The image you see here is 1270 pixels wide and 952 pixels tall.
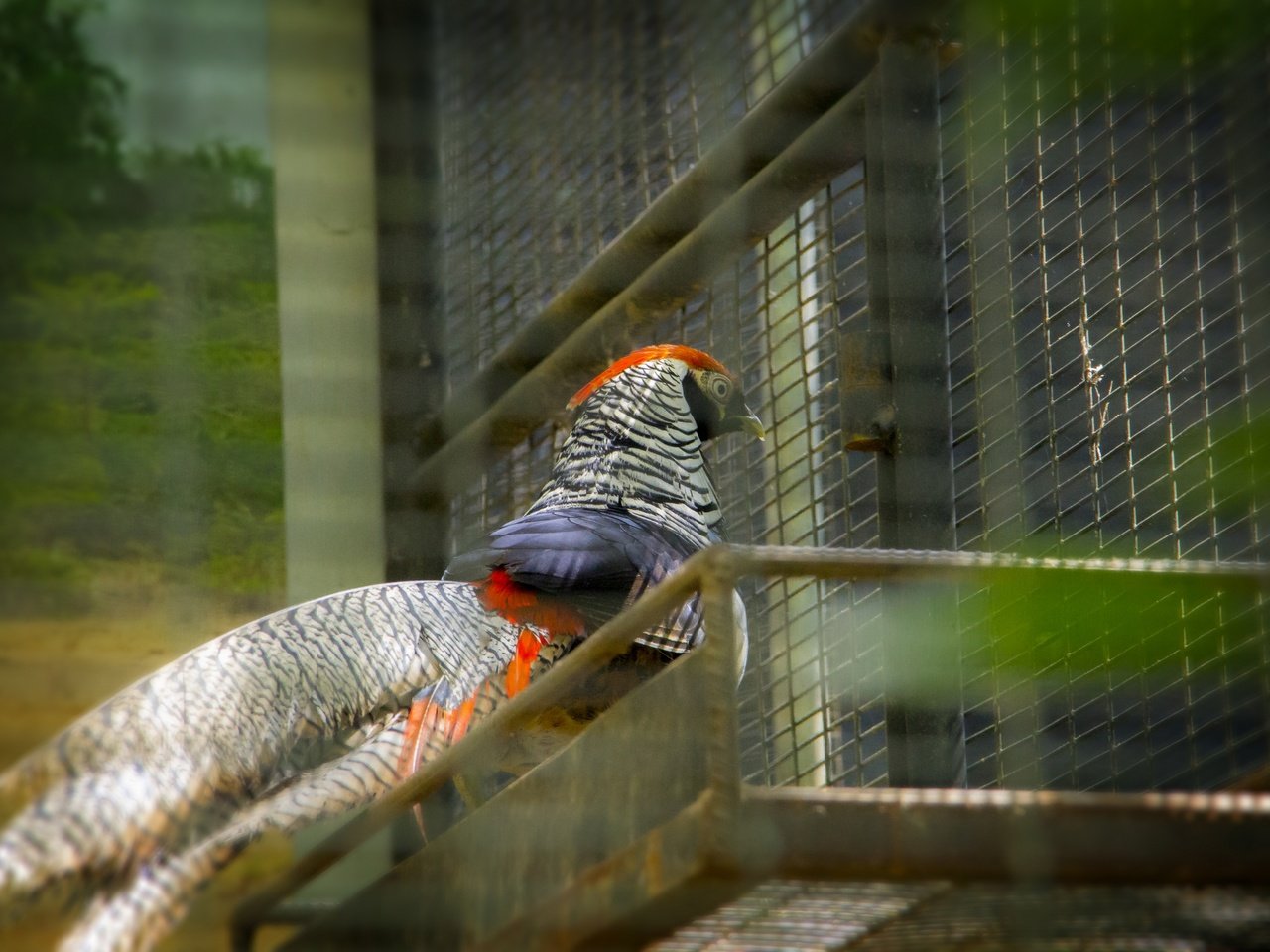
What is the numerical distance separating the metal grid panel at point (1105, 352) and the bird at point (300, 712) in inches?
14.6

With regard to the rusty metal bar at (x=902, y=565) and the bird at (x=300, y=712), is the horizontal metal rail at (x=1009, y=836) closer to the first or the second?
the rusty metal bar at (x=902, y=565)

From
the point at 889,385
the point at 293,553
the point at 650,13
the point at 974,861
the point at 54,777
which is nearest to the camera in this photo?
the point at 974,861

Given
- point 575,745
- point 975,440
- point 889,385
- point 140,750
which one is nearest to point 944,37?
point 889,385

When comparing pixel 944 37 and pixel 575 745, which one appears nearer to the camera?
pixel 575 745

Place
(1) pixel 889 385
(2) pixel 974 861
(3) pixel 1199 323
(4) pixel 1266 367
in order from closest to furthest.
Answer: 1. (2) pixel 974 861
2. (4) pixel 1266 367
3. (1) pixel 889 385
4. (3) pixel 1199 323

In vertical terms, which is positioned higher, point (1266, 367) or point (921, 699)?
point (1266, 367)

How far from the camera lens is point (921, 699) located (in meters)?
1.41

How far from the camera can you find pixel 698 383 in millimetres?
2064

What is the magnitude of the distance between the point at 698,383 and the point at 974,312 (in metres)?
0.77

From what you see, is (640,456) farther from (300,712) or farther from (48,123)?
(48,123)

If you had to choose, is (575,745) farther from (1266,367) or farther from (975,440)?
(975,440)

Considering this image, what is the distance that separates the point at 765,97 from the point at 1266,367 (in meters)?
0.60

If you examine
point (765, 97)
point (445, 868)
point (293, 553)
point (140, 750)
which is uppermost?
point (765, 97)

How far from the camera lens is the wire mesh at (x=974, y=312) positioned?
1.53 m
